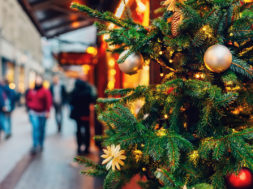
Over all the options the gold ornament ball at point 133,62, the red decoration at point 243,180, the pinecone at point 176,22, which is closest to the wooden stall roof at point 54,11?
the gold ornament ball at point 133,62

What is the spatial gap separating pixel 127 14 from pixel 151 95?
0.61 meters

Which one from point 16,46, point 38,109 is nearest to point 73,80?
point 38,109

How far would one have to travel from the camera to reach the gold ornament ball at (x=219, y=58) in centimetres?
129

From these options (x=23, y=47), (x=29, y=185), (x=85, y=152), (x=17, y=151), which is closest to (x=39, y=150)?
(x=17, y=151)

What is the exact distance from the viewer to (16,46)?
20266 millimetres

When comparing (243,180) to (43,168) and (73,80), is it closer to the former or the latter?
(43,168)

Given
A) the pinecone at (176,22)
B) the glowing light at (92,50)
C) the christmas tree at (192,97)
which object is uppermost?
the glowing light at (92,50)

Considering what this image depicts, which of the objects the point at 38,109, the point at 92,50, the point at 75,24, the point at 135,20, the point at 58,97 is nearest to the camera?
the point at 135,20

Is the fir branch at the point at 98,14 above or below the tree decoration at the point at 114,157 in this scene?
above

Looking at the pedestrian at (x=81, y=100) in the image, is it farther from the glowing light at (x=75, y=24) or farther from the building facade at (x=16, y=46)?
the building facade at (x=16, y=46)

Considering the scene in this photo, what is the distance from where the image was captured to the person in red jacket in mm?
5480

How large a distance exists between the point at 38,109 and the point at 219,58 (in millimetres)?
4985

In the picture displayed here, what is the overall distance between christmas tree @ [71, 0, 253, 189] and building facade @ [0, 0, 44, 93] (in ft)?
44.8

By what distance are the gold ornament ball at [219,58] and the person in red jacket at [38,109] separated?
4.80 meters
